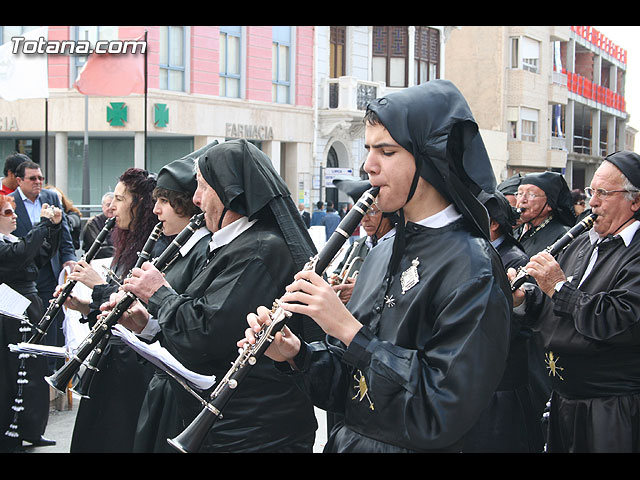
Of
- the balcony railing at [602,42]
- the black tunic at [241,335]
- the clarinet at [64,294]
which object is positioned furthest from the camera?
the balcony railing at [602,42]

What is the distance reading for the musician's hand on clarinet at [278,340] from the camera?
2.59 metres

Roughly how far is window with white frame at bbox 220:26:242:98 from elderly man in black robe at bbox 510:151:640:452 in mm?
20616

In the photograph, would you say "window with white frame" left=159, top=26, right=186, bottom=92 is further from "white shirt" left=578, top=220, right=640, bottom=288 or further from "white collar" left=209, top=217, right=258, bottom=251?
"white shirt" left=578, top=220, right=640, bottom=288

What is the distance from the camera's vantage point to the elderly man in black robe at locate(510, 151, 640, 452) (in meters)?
3.42

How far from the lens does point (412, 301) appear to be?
231 centimetres

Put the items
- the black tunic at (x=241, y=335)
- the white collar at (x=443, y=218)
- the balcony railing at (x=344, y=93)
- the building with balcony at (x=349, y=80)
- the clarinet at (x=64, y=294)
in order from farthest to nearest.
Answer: the balcony railing at (x=344, y=93) → the building with balcony at (x=349, y=80) → the clarinet at (x=64, y=294) → the black tunic at (x=241, y=335) → the white collar at (x=443, y=218)

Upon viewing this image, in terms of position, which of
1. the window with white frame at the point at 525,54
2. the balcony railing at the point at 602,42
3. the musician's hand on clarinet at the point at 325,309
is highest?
the balcony railing at the point at 602,42

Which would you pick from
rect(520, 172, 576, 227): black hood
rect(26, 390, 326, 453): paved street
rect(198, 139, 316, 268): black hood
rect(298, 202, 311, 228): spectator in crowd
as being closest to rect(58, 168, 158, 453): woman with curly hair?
rect(198, 139, 316, 268): black hood

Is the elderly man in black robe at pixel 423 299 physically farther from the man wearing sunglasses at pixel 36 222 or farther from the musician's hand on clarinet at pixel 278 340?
the man wearing sunglasses at pixel 36 222

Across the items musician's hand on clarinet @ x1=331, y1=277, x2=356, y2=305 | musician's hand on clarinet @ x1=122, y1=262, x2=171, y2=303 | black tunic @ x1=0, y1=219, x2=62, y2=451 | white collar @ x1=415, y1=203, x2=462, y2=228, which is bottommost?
black tunic @ x1=0, y1=219, x2=62, y2=451

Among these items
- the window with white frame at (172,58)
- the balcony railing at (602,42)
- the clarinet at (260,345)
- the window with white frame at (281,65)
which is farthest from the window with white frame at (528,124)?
the clarinet at (260,345)

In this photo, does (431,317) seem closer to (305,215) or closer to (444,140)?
(444,140)

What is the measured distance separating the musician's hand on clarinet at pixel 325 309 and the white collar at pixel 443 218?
0.38m

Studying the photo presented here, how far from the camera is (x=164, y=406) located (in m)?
3.75
